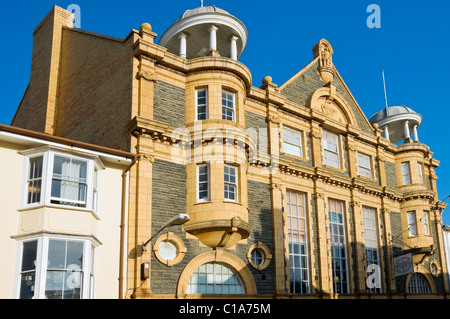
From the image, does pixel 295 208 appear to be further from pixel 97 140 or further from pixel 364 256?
pixel 97 140

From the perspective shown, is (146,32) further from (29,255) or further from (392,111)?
(392,111)

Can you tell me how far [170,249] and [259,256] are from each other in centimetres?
484

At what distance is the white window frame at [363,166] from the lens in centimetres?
2947

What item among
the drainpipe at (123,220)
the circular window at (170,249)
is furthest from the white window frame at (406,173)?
Answer: the drainpipe at (123,220)

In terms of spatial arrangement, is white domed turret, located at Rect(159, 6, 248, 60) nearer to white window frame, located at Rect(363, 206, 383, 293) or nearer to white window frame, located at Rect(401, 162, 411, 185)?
white window frame, located at Rect(363, 206, 383, 293)

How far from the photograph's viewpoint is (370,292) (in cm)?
2631

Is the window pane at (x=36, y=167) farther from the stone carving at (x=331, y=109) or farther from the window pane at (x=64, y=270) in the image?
the stone carving at (x=331, y=109)

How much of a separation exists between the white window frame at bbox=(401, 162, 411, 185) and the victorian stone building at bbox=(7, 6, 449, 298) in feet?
0.22

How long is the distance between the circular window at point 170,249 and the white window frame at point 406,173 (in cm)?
1927

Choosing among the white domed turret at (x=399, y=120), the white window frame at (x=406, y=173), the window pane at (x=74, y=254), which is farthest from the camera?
the white domed turret at (x=399, y=120)

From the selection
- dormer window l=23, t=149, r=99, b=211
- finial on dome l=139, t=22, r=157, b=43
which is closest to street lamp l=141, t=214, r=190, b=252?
dormer window l=23, t=149, r=99, b=211

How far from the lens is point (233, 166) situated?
68.2 feet
